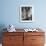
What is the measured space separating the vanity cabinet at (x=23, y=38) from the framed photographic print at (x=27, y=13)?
63 centimetres

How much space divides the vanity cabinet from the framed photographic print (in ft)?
2.08

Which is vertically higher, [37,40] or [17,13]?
A: [17,13]

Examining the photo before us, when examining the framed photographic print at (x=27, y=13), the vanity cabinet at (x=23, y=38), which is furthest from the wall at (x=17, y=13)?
the vanity cabinet at (x=23, y=38)

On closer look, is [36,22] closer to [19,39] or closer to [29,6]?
[29,6]

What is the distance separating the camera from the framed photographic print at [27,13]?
390cm

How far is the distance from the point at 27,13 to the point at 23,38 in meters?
0.89

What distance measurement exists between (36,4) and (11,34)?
4.15 ft

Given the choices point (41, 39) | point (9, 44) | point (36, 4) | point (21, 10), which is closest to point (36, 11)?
point (36, 4)

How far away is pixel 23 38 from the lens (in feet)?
11.3

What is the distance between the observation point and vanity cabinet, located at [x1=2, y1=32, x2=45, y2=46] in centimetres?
342

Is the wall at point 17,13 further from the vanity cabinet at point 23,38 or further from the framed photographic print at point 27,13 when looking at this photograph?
the vanity cabinet at point 23,38

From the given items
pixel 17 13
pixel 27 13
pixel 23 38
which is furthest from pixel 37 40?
pixel 17 13

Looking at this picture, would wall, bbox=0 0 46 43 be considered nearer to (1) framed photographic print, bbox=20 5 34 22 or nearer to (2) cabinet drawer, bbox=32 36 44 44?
(1) framed photographic print, bbox=20 5 34 22

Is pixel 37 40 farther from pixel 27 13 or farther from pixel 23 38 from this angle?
pixel 27 13
